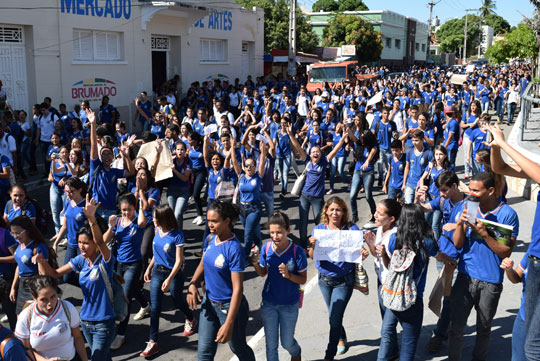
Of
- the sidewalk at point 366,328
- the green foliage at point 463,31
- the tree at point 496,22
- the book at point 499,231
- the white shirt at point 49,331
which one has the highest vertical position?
the tree at point 496,22

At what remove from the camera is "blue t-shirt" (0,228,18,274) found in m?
5.34

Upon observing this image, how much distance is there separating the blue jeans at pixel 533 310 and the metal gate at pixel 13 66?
15649mm

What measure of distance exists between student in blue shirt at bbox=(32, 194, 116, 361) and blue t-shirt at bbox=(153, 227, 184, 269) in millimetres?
630

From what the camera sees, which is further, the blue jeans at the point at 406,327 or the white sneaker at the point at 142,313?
the white sneaker at the point at 142,313

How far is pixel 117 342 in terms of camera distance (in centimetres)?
543

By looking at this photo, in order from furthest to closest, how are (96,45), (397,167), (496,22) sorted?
(496,22)
(96,45)
(397,167)

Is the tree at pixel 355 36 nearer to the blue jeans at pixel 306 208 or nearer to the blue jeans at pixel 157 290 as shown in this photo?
the blue jeans at pixel 306 208

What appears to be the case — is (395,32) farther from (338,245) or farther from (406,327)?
(406,327)

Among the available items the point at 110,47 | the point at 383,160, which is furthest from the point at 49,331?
the point at 110,47

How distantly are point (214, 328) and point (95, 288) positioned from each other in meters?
1.07

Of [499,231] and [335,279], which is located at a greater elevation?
[499,231]

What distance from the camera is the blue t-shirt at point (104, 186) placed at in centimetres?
A: 720

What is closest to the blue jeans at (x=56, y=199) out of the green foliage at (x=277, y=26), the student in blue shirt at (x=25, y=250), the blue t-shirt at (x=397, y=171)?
the student in blue shirt at (x=25, y=250)

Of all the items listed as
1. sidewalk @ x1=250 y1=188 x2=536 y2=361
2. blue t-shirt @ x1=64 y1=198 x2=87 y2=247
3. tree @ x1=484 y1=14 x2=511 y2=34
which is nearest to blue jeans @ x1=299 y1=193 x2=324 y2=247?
sidewalk @ x1=250 y1=188 x2=536 y2=361
